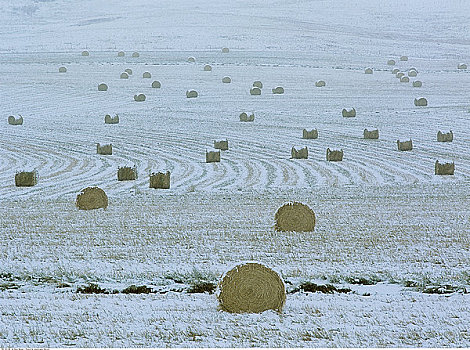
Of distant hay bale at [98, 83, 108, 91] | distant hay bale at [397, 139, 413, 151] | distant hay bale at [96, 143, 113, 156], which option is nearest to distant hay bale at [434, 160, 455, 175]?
distant hay bale at [397, 139, 413, 151]

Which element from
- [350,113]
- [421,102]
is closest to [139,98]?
[350,113]

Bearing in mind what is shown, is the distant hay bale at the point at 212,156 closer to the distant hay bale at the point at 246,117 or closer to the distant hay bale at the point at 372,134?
the distant hay bale at the point at 372,134

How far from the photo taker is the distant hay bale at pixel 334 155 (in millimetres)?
28938

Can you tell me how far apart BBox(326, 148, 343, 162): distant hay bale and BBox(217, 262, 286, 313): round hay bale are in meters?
18.5

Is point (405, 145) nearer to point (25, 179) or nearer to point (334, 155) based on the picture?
point (334, 155)

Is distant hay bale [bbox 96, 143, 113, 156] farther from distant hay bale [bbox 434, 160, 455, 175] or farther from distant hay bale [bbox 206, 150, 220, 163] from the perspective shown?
distant hay bale [bbox 434, 160, 455, 175]

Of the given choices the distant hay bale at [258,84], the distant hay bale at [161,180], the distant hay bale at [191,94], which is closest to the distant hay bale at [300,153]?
the distant hay bale at [161,180]

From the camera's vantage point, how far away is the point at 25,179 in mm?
24406

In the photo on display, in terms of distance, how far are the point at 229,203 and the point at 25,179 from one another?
7210 millimetres

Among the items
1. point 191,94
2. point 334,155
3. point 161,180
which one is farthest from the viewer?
point 191,94

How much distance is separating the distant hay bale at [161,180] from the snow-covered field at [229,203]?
0.35 metres

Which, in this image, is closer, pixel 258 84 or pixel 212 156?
pixel 212 156

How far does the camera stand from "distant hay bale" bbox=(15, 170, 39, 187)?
2436cm

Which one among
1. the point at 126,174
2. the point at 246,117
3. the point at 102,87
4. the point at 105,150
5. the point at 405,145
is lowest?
the point at 126,174
